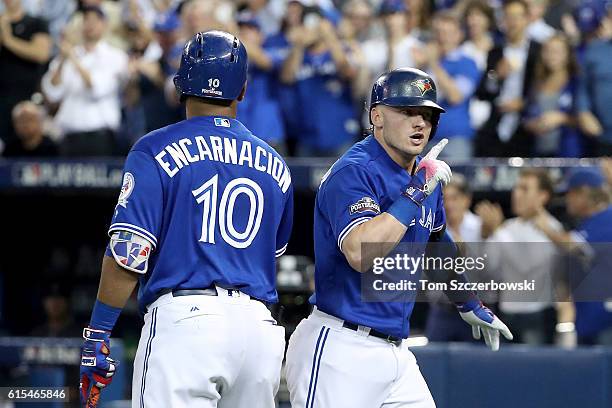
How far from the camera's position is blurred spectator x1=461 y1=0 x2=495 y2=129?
8961mm

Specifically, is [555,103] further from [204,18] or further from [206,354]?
[206,354]

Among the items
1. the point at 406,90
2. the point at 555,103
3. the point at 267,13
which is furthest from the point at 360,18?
the point at 406,90

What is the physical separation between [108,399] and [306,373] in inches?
109

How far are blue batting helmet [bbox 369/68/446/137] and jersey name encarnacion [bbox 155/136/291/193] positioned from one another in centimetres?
49

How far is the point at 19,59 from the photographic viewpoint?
32.2ft

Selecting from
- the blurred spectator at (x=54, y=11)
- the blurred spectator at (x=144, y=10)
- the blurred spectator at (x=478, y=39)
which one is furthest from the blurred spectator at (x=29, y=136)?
the blurred spectator at (x=478, y=39)

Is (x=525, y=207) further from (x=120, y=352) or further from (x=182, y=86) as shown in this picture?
(x=182, y=86)

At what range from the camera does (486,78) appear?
896 centimetres

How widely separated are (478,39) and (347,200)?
508 centimetres

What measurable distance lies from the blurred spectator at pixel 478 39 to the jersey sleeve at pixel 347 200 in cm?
466

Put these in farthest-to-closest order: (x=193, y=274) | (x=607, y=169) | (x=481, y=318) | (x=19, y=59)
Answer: (x=19, y=59) < (x=607, y=169) < (x=481, y=318) < (x=193, y=274)

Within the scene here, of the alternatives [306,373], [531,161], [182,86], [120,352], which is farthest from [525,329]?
[182,86]

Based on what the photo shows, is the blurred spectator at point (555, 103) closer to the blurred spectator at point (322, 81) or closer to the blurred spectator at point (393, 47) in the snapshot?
the blurred spectator at point (393, 47)

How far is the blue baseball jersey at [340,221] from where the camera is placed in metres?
4.38
